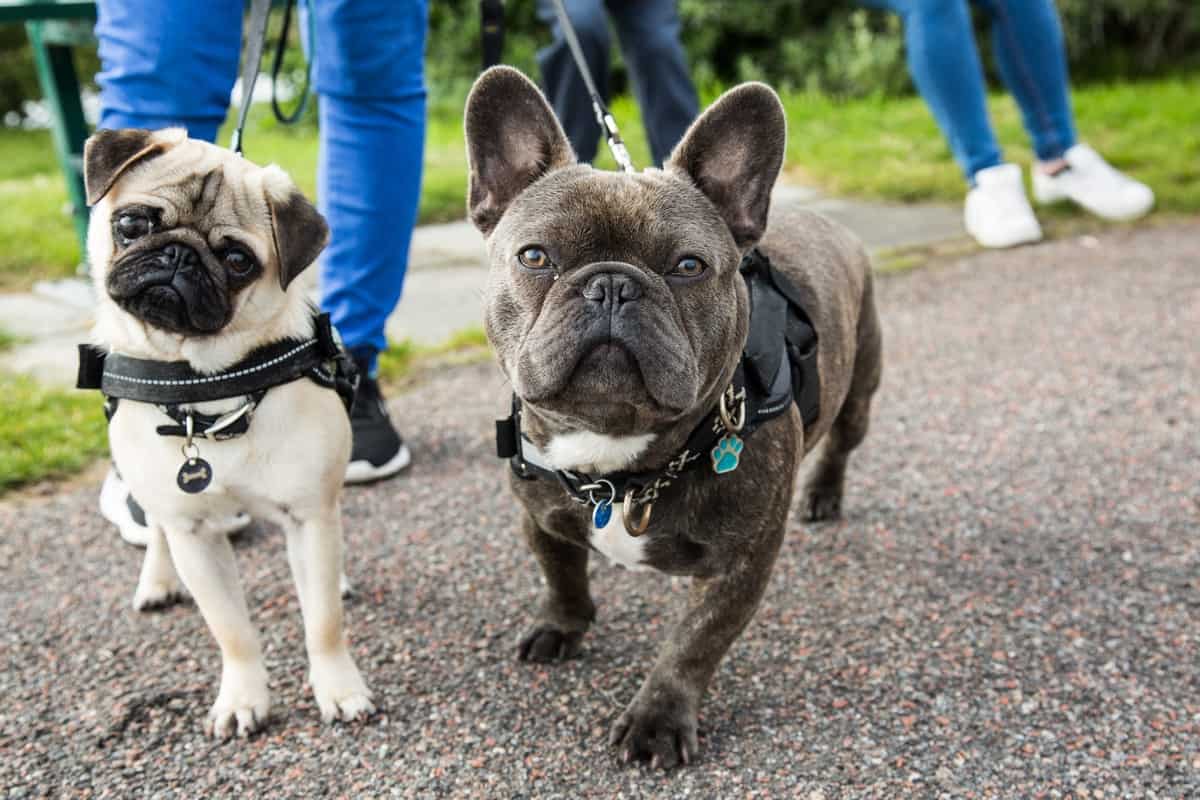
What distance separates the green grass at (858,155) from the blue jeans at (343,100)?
344cm

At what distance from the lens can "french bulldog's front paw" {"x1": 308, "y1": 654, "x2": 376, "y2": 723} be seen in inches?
108

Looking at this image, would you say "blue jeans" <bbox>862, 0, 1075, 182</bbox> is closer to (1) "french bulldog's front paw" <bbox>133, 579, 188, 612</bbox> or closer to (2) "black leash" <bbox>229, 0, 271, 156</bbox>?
(2) "black leash" <bbox>229, 0, 271, 156</bbox>

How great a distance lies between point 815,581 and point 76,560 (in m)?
2.29

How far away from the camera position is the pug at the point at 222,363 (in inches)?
96.6

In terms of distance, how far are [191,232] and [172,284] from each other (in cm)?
17

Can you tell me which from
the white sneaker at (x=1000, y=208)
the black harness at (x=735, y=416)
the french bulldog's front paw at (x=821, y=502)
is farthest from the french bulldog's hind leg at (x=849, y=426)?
the white sneaker at (x=1000, y=208)

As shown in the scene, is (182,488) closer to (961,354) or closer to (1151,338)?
(961,354)

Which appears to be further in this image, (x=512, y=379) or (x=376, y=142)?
(x=376, y=142)

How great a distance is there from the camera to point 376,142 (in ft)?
12.5

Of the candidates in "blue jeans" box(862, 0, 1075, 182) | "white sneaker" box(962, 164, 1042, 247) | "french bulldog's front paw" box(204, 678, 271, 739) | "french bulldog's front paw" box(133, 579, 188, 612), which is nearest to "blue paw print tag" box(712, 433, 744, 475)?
"french bulldog's front paw" box(204, 678, 271, 739)

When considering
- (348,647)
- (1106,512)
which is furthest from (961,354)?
(348,647)

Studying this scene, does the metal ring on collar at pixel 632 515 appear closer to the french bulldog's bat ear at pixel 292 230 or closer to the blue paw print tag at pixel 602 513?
the blue paw print tag at pixel 602 513

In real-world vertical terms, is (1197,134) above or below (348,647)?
below

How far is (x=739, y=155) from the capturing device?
2.60m
